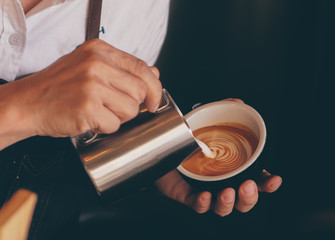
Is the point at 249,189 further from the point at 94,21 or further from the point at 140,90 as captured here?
the point at 94,21

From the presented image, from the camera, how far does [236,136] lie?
0.74 meters

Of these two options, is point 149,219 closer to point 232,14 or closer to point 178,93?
A: point 178,93

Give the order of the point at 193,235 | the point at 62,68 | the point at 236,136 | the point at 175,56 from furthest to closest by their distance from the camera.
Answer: the point at 175,56 < the point at 193,235 < the point at 236,136 < the point at 62,68

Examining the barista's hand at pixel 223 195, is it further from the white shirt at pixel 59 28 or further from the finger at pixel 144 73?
the white shirt at pixel 59 28

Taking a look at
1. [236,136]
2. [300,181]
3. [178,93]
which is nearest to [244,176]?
[236,136]

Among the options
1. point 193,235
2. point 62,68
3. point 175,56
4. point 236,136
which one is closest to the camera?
point 62,68

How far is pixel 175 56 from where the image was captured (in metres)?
Result: 1.04

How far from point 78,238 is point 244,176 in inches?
21.0

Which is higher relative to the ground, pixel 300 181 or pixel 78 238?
pixel 300 181

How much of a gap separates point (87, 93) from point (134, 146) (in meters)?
0.12

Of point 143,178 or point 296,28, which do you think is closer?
point 143,178

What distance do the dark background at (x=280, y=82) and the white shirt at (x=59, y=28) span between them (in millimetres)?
101

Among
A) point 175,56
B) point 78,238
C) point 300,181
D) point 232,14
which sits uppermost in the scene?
point 232,14

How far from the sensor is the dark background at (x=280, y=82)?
78 centimetres
